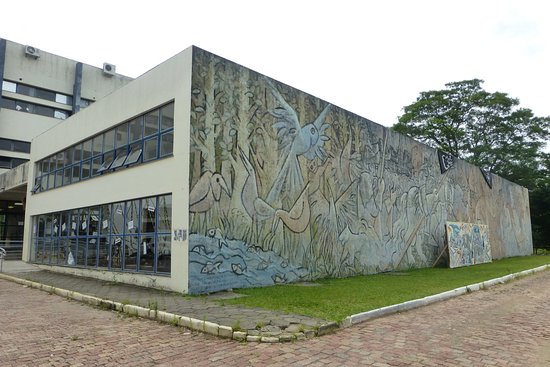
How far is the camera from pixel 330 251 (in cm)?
1441

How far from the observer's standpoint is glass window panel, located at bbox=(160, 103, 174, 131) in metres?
11.8

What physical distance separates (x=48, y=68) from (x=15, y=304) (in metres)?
31.4

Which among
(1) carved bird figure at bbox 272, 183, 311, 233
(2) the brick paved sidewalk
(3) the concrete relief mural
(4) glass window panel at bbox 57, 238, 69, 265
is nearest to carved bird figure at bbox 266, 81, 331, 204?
(1) carved bird figure at bbox 272, 183, 311, 233

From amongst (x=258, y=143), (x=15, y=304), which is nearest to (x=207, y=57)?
(x=258, y=143)

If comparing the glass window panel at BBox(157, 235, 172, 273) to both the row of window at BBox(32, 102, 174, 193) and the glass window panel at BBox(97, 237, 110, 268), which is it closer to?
the row of window at BBox(32, 102, 174, 193)

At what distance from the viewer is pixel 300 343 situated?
19.2 ft

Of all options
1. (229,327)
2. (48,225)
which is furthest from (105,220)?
(229,327)

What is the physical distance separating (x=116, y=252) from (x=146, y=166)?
10.7ft

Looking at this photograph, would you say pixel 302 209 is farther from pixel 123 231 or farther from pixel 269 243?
pixel 123 231

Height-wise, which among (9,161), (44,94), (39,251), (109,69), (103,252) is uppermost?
(109,69)

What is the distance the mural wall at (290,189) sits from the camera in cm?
1101

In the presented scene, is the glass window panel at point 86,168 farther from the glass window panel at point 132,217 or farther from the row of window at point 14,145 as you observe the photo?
the row of window at point 14,145

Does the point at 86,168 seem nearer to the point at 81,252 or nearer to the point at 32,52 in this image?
the point at 81,252

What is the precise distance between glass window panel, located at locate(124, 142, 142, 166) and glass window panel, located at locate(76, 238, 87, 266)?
4.27 m
